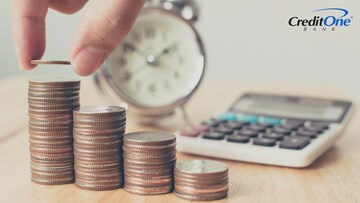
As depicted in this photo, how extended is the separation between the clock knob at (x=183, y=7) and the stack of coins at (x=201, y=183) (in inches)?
21.4

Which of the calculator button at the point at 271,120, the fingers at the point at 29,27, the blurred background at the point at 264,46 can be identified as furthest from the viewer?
the blurred background at the point at 264,46

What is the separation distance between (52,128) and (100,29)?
15 centimetres

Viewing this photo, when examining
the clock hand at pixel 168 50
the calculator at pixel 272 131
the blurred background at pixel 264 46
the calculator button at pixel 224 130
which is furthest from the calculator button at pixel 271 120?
the blurred background at pixel 264 46

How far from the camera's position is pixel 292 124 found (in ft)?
3.65

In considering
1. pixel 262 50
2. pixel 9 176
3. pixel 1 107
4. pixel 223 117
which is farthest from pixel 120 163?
pixel 262 50

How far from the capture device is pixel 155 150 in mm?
792

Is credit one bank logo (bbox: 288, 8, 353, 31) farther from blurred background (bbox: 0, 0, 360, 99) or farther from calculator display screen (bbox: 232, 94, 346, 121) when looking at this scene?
blurred background (bbox: 0, 0, 360, 99)

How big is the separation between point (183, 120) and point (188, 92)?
106 mm

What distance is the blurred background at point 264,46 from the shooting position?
219cm

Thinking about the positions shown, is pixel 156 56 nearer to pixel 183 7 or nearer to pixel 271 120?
pixel 183 7

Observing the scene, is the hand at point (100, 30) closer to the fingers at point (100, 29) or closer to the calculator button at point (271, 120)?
the fingers at point (100, 29)

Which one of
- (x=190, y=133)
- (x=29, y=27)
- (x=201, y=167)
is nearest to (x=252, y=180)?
(x=201, y=167)

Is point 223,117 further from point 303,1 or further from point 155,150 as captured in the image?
point 155,150

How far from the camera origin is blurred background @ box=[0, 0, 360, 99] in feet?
7.19
